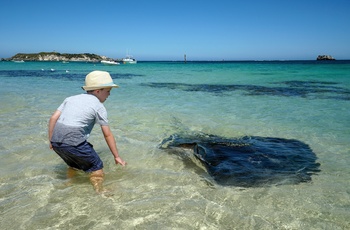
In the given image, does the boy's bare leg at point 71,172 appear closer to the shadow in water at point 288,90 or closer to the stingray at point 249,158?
the stingray at point 249,158

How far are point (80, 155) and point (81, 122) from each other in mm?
485

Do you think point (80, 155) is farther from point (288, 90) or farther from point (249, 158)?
point (288, 90)

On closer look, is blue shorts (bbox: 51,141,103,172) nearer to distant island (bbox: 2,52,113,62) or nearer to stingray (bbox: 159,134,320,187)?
stingray (bbox: 159,134,320,187)

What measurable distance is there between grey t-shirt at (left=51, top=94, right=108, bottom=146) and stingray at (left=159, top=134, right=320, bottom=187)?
224 centimetres

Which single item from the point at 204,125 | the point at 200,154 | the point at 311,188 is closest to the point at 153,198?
the point at 200,154

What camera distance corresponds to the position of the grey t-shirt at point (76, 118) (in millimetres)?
3779

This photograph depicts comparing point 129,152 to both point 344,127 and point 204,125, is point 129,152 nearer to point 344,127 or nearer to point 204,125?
point 204,125

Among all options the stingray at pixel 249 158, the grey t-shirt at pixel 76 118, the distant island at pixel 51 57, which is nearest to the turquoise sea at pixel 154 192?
the stingray at pixel 249 158

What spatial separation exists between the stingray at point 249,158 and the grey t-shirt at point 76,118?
88.2 inches

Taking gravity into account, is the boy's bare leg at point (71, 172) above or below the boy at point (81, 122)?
below

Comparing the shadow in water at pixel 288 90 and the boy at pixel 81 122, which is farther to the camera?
the shadow in water at pixel 288 90

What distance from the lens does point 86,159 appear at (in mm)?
3922

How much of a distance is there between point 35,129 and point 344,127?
Answer: 9.35 m

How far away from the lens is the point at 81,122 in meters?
3.80
